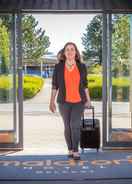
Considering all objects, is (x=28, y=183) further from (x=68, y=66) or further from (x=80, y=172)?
(x=68, y=66)

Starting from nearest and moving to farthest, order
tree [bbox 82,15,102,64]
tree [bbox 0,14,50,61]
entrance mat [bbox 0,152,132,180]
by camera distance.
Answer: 1. entrance mat [bbox 0,152,132,180]
2. tree [bbox 82,15,102,64]
3. tree [bbox 0,14,50,61]

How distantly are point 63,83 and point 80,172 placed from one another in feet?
4.56

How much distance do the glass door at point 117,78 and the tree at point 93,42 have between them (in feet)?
16.6

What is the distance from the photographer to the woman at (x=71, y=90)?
7.90 metres

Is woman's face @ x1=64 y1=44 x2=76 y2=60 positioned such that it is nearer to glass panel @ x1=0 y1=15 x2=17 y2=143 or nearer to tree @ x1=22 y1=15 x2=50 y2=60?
glass panel @ x1=0 y1=15 x2=17 y2=143

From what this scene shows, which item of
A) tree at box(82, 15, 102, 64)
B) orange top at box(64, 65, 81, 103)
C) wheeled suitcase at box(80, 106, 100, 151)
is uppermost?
tree at box(82, 15, 102, 64)

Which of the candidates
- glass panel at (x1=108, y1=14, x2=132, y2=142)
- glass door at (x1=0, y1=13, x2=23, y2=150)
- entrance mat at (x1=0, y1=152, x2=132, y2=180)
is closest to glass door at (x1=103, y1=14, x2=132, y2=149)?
glass panel at (x1=108, y1=14, x2=132, y2=142)

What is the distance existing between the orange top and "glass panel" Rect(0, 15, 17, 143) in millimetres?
1334

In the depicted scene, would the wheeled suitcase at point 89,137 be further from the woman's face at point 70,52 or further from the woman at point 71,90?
the woman's face at point 70,52

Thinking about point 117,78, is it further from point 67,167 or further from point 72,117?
point 67,167

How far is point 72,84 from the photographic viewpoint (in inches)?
313

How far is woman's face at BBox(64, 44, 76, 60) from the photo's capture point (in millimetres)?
7882

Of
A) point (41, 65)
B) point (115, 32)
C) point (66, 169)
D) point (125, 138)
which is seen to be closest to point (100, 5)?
point (115, 32)

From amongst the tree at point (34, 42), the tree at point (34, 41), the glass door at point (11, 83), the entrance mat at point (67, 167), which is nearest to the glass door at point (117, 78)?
the entrance mat at point (67, 167)
